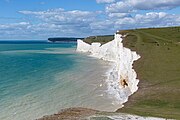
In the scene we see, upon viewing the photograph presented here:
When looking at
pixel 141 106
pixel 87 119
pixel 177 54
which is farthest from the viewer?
pixel 177 54

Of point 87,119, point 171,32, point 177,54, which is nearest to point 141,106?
point 87,119

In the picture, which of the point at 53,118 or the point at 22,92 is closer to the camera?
the point at 53,118

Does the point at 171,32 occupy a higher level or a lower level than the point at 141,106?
higher

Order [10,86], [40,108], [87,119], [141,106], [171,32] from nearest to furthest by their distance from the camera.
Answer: [87,119]
[141,106]
[40,108]
[10,86]
[171,32]

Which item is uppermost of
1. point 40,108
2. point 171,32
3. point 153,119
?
point 171,32

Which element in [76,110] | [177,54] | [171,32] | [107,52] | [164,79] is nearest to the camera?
[76,110]

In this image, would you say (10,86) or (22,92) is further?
(10,86)

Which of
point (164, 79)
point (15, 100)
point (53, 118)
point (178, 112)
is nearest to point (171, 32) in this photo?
point (164, 79)

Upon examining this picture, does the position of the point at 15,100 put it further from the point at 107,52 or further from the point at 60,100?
the point at 107,52

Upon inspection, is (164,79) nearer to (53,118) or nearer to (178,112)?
(178,112)
